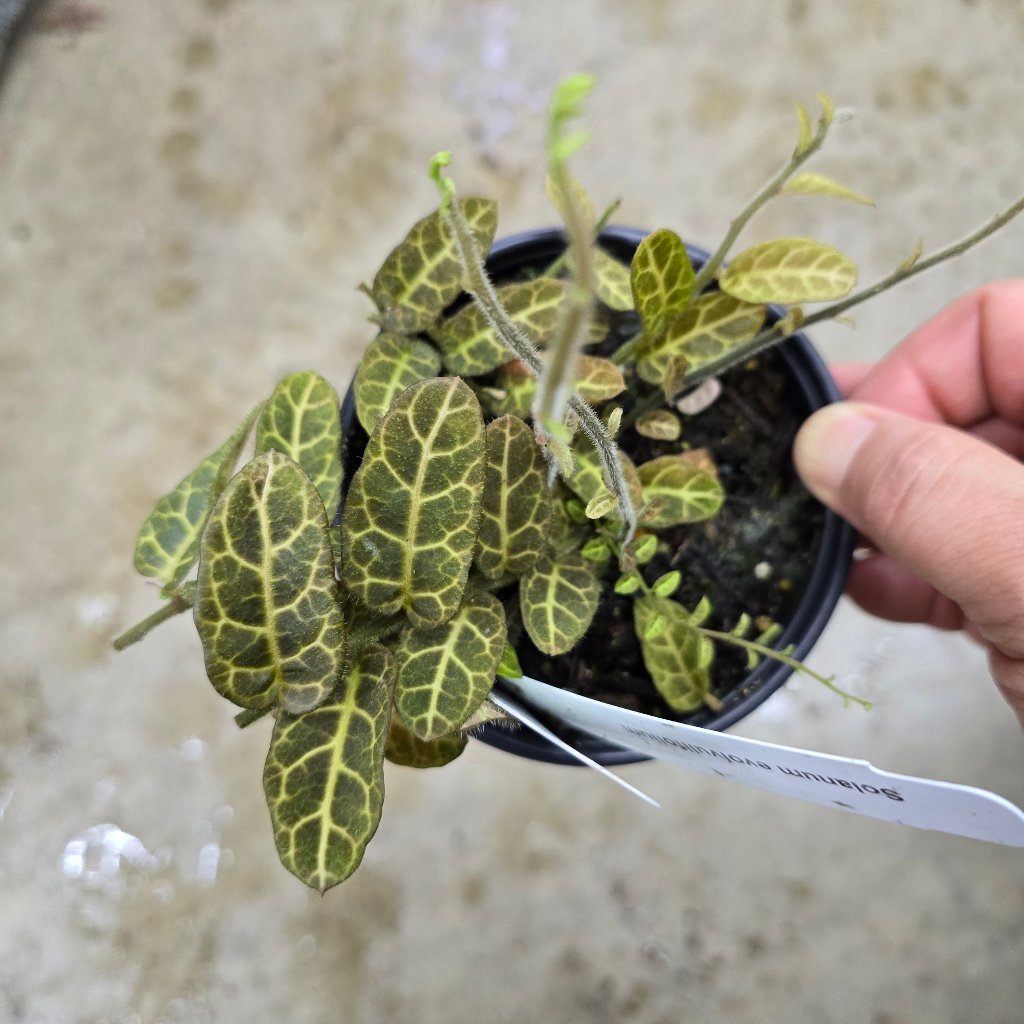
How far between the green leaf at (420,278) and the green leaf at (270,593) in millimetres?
282

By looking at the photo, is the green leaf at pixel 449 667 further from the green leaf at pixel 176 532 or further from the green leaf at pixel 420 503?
the green leaf at pixel 176 532

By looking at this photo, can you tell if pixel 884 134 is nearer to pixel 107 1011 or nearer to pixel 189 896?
pixel 189 896

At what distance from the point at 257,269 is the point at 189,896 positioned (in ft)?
3.35

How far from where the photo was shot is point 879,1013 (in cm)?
127

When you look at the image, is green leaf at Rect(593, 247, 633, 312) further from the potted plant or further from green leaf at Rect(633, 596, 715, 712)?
green leaf at Rect(633, 596, 715, 712)

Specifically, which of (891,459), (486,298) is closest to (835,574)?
(891,459)

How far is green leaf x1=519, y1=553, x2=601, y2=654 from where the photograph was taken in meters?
0.69

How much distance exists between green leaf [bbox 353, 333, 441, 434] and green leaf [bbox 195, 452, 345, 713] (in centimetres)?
21

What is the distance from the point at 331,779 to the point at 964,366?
91 cm

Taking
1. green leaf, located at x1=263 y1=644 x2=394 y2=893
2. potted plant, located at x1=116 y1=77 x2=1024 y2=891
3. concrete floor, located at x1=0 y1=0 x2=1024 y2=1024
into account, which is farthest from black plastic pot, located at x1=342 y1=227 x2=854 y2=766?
concrete floor, located at x1=0 y1=0 x2=1024 y2=1024

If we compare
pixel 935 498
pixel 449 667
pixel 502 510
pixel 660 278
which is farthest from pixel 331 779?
pixel 935 498

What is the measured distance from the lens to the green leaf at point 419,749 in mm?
689

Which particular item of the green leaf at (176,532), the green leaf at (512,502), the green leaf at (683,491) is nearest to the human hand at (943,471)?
the green leaf at (683,491)

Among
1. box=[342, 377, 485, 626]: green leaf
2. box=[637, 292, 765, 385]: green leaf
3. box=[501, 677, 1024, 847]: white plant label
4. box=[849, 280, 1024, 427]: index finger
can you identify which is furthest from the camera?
box=[849, 280, 1024, 427]: index finger
